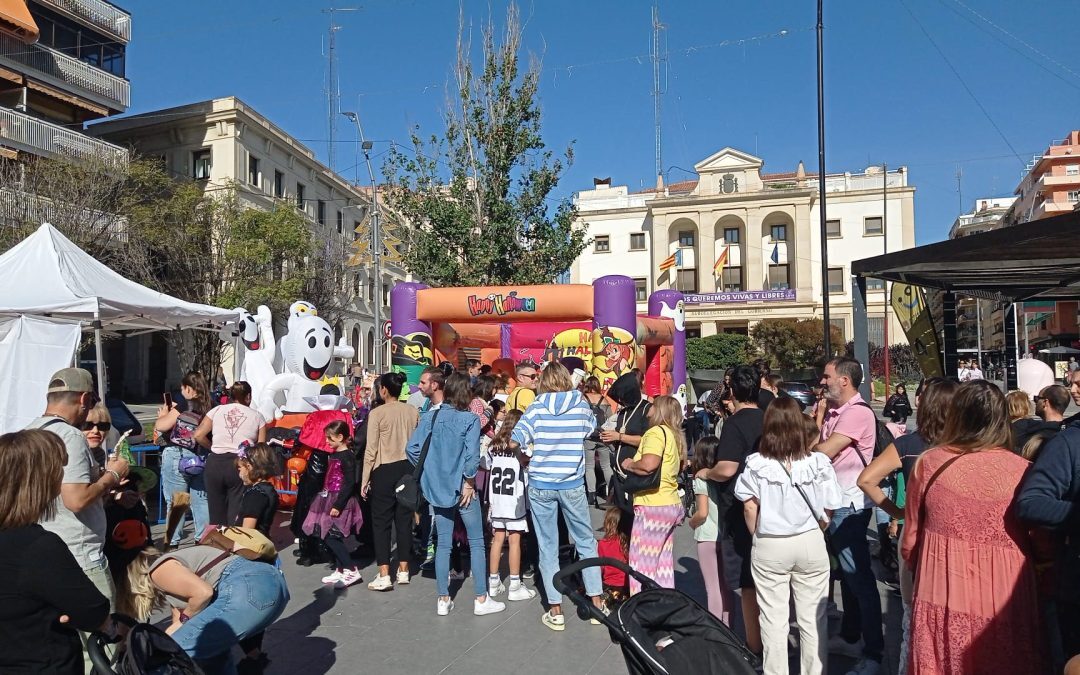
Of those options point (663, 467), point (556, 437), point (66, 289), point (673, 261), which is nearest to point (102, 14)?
point (66, 289)

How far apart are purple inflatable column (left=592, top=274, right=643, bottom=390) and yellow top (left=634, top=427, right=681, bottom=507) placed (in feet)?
27.4

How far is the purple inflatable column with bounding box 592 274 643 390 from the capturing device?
522 inches

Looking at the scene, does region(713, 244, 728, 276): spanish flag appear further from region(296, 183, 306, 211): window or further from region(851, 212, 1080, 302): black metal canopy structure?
region(851, 212, 1080, 302): black metal canopy structure

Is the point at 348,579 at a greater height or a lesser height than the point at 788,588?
lesser

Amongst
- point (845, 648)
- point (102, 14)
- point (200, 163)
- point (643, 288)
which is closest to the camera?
point (845, 648)

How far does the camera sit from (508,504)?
17.6 feet

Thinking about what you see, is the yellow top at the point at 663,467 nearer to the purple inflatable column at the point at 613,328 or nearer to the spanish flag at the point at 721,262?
the purple inflatable column at the point at 613,328

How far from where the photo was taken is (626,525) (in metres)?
5.10

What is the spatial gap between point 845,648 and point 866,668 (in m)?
0.48

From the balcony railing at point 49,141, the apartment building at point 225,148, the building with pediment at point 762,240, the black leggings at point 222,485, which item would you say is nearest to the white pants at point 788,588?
the black leggings at point 222,485

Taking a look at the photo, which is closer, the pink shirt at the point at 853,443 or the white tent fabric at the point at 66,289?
the pink shirt at the point at 853,443

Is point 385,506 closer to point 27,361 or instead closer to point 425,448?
point 425,448

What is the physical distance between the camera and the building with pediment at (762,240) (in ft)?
140

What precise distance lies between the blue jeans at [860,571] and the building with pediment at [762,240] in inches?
1562
